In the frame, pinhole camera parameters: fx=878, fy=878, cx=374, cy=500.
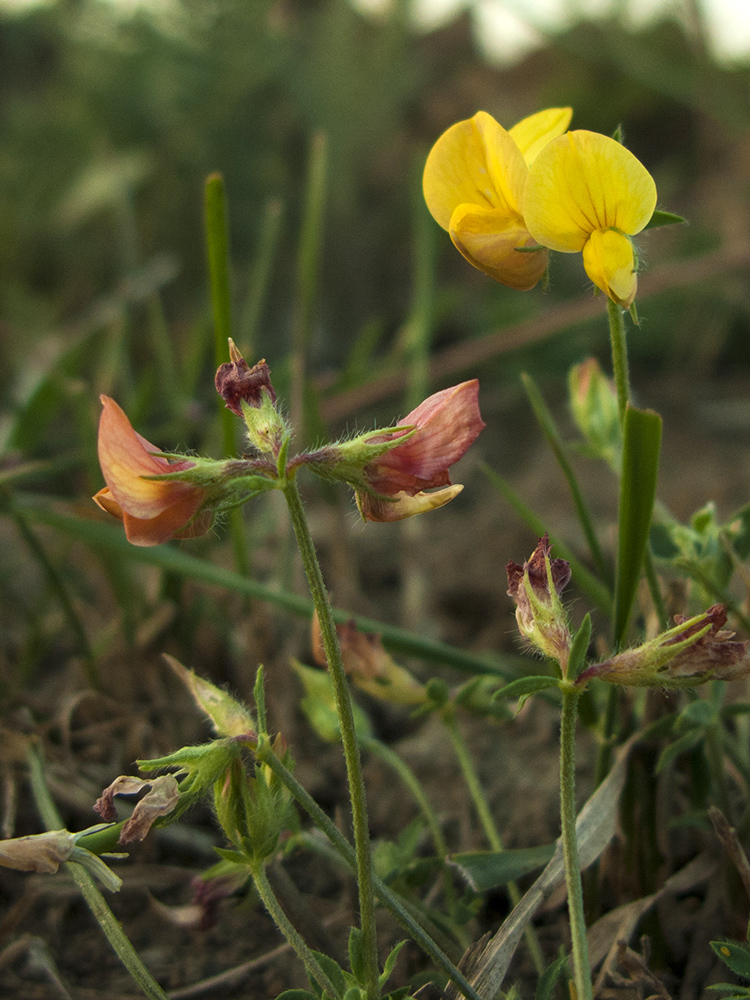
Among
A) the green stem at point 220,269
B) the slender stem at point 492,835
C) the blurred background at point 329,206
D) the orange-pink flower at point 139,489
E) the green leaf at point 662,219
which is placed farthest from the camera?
the blurred background at point 329,206

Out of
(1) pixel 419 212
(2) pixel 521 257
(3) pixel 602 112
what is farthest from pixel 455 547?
(3) pixel 602 112

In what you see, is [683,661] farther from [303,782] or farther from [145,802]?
[303,782]

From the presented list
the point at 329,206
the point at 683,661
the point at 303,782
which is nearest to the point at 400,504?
the point at 683,661

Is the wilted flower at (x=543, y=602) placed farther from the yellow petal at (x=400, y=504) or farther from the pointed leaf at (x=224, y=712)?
the pointed leaf at (x=224, y=712)

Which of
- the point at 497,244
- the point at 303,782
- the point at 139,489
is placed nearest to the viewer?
the point at 139,489

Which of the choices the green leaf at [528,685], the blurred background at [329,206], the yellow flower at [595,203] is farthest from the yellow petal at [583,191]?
the blurred background at [329,206]

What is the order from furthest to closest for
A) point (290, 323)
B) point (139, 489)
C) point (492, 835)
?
point (290, 323) < point (492, 835) < point (139, 489)
